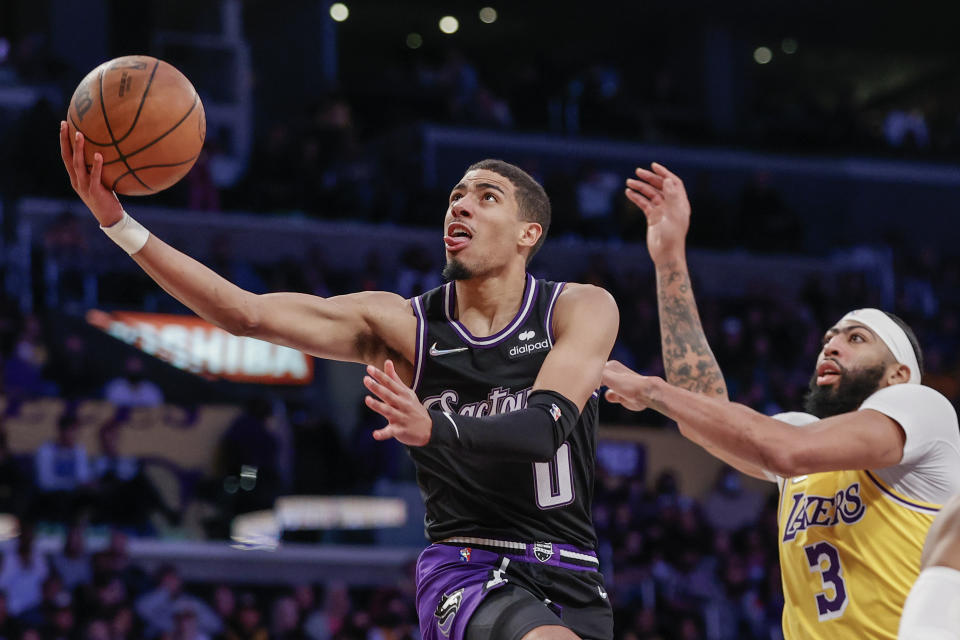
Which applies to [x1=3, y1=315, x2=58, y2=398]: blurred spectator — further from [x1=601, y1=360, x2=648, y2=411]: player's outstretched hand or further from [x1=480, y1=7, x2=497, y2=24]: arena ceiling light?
[x1=480, y1=7, x2=497, y2=24]: arena ceiling light

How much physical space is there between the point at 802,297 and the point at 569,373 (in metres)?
15.6

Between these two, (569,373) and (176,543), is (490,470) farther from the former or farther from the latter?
(176,543)

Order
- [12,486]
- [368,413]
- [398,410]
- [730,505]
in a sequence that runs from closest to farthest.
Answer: [398,410] < [12,486] < [368,413] < [730,505]

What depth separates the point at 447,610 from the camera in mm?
4586

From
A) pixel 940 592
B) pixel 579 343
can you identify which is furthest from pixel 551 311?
pixel 940 592

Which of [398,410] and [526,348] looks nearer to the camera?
[398,410]

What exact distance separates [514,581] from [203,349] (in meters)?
12.0

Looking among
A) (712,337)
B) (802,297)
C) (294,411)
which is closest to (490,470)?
(294,411)

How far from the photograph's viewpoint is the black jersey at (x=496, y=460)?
470 cm

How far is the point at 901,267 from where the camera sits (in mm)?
20859

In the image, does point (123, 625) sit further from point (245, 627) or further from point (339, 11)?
point (339, 11)

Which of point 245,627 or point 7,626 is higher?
point 7,626

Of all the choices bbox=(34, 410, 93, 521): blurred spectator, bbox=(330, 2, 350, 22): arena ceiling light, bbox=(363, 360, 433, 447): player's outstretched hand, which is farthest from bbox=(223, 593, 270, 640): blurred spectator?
bbox=(330, 2, 350, 22): arena ceiling light

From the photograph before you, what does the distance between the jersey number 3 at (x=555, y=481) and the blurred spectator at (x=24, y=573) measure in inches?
282
